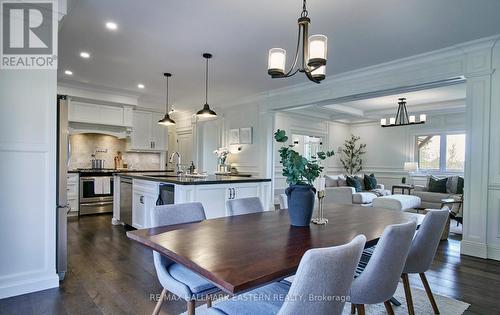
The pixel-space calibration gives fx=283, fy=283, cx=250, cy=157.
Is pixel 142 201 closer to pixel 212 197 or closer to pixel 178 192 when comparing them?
pixel 178 192

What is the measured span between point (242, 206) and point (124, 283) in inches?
52.4

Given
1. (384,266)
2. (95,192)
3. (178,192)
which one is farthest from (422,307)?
(95,192)

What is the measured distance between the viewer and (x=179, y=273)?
1.70 metres

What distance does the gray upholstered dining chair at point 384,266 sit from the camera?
1428mm

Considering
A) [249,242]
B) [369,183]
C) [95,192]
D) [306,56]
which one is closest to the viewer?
[249,242]

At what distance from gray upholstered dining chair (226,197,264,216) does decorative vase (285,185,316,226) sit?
0.63 m

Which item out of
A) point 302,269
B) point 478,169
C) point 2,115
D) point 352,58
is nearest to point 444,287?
point 478,169

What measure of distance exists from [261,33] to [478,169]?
3.07m

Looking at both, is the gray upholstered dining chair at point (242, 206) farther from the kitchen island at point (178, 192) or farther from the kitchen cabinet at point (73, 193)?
the kitchen cabinet at point (73, 193)

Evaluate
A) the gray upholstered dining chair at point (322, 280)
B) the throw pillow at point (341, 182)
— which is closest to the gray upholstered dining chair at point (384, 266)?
the gray upholstered dining chair at point (322, 280)

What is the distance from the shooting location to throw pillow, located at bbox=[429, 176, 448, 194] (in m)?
6.41

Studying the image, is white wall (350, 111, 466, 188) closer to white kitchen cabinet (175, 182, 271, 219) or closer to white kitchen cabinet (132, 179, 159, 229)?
white kitchen cabinet (175, 182, 271, 219)

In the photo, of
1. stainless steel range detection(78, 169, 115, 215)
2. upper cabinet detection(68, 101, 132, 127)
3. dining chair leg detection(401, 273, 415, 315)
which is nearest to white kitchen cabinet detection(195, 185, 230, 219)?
dining chair leg detection(401, 273, 415, 315)

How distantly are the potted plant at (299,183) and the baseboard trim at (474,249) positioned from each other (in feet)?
9.44
